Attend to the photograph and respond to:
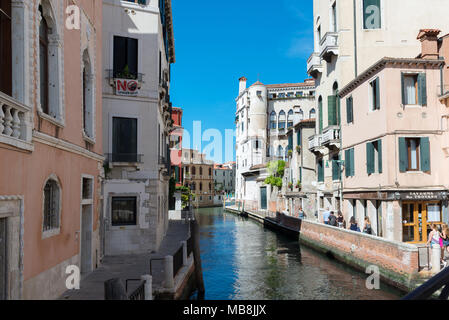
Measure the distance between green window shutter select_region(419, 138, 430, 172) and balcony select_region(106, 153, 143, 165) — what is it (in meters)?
10.8

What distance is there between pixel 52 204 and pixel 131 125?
271 inches

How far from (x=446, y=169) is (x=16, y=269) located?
15.5 meters

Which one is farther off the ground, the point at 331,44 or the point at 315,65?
the point at 331,44

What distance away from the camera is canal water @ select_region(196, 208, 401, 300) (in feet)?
41.4

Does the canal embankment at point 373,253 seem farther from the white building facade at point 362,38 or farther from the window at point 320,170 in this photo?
the window at point 320,170

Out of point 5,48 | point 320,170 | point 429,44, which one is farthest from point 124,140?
point 320,170

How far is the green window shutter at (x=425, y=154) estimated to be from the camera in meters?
16.2

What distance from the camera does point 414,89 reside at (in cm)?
1691

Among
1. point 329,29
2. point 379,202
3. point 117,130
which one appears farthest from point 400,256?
point 329,29

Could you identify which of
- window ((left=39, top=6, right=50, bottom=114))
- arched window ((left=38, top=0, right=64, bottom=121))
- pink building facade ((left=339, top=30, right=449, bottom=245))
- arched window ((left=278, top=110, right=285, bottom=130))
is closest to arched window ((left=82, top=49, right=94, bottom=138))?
arched window ((left=38, top=0, right=64, bottom=121))

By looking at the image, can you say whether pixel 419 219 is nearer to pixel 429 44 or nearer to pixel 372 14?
pixel 429 44

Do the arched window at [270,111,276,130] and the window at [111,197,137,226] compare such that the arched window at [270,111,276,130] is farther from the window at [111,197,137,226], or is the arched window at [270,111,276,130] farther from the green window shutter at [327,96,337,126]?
the window at [111,197,137,226]

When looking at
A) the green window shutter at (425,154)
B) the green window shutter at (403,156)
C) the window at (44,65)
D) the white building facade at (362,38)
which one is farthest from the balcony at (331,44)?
the window at (44,65)
